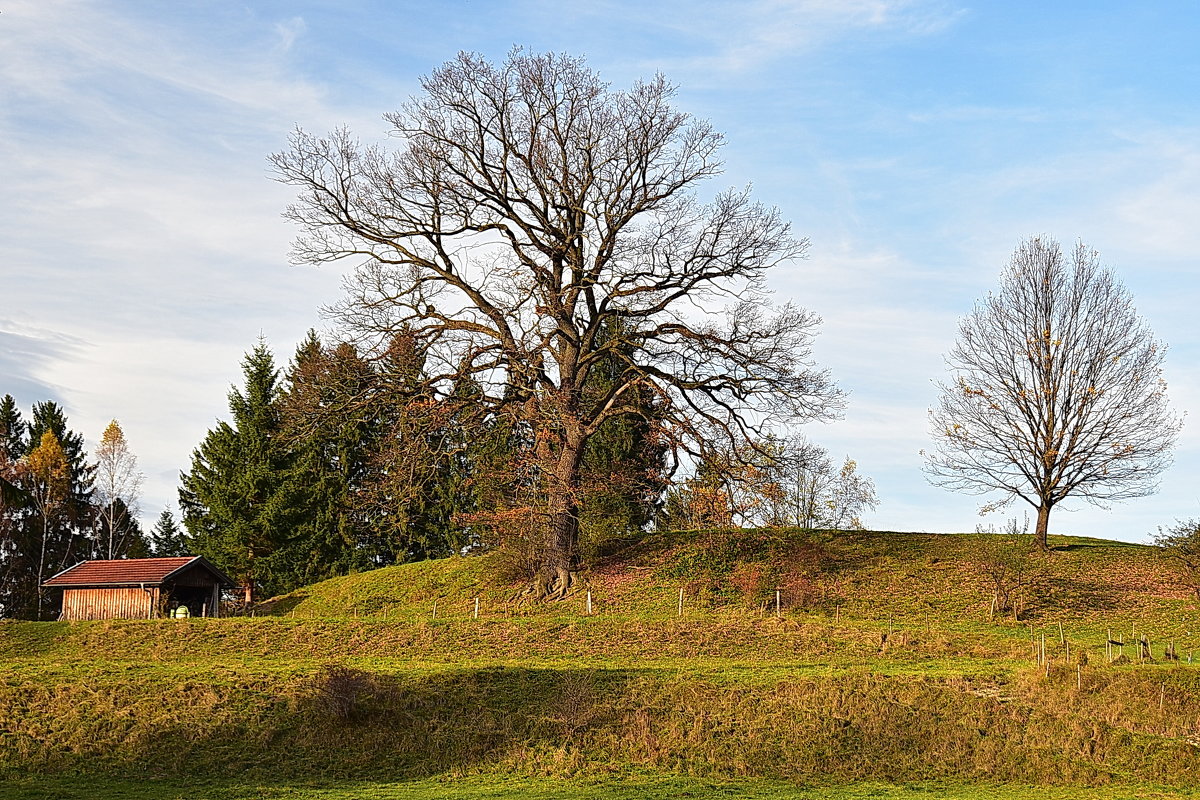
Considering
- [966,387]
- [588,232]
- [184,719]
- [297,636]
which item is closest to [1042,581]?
[966,387]

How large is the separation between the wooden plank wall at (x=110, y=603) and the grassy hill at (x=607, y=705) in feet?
18.2

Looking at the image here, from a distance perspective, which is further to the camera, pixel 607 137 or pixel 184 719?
pixel 607 137

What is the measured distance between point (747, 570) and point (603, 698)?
14.4 metres

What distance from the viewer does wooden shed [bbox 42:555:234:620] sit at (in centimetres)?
3666

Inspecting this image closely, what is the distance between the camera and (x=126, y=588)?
36906mm

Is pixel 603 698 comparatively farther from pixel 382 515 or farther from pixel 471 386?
pixel 382 515

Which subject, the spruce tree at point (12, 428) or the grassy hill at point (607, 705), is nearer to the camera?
the grassy hill at point (607, 705)

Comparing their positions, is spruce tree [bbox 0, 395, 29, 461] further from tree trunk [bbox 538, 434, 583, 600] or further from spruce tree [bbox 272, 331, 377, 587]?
tree trunk [bbox 538, 434, 583, 600]

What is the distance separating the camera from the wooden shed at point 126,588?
3666cm

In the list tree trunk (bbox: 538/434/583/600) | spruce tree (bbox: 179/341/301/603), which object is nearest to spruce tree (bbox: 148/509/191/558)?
spruce tree (bbox: 179/341/301/603)

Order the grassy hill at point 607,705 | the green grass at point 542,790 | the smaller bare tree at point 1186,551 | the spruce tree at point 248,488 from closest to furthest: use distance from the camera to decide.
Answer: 1. the green grass at point 542,790
2. the grassy hill at point 607,705
3. the smaller bare tree at point 1186,551
4. the spruce tree at point 248,488

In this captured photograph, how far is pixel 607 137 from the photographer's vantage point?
113 ft

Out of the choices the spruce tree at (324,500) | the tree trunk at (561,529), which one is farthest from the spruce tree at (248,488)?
the tree trunk at (561,529)

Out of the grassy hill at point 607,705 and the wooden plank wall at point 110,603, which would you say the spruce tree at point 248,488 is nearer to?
the wooden plank wall at point 110,603
